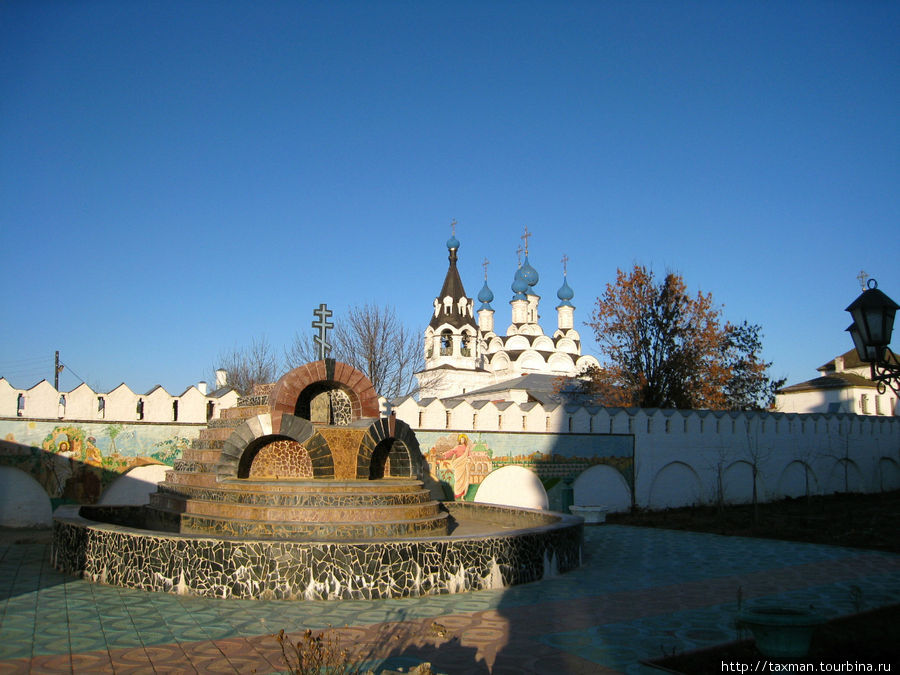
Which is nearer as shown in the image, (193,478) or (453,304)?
(193,478)

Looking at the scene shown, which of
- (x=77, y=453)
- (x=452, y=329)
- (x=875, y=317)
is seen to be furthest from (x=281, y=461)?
(x=452, y=329)

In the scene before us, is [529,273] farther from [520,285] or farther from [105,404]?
[105,404]

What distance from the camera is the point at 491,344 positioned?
173 ft

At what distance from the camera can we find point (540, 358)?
5066 centimetres

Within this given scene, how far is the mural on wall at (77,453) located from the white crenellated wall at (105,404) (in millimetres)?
211

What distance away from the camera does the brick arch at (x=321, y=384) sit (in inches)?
375

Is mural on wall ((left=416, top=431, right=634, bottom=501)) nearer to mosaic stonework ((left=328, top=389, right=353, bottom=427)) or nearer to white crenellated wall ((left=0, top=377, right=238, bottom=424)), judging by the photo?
white crenellated wall ((left=0, top=377, right=238, bottom=424))

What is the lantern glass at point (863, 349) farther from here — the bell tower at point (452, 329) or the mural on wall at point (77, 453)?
the bell tower at point (452, 329)

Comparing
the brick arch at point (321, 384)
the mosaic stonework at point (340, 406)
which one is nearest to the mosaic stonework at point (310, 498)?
the brick arch at point (321, 384)

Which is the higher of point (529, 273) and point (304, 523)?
point (529, 273)

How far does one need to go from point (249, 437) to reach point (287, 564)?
85.7 inches

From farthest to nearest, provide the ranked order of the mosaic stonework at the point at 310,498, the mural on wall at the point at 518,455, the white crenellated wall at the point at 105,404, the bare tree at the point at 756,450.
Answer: the bare tree at the point at 756,450, the mural on wall at the point at 518,455, the white crenellated wall at the point at 105,404, the mosaic stonework at the point at 310,498

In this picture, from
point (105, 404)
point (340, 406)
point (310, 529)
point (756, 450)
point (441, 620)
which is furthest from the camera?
point (756, 450)

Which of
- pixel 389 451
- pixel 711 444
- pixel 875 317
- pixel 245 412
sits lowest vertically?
pixel 711 444
